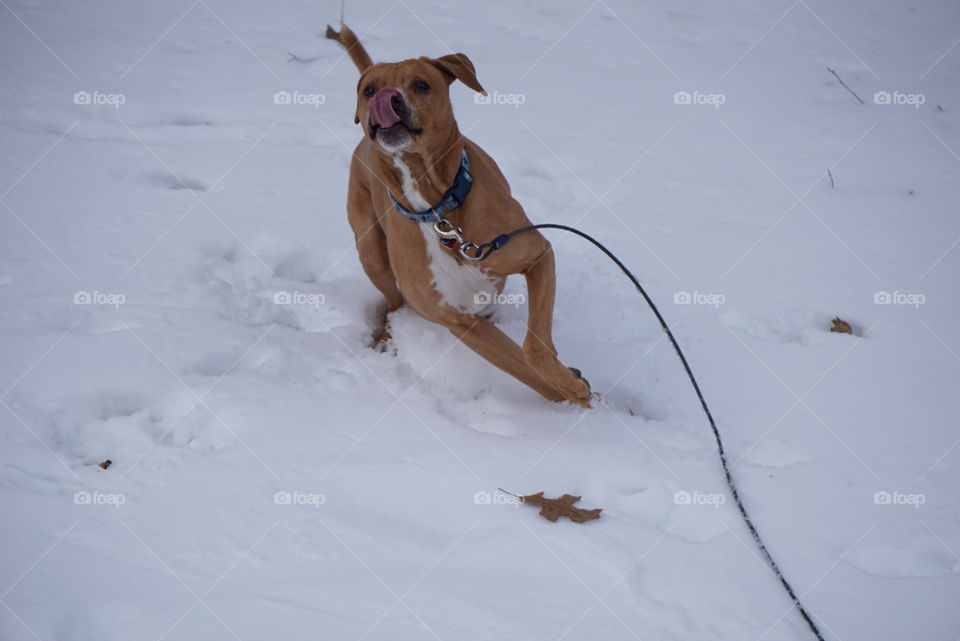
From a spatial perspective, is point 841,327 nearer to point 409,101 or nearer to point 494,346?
point 494,346

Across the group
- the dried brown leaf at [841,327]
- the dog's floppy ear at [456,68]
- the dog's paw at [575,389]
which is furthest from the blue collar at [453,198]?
the dried brown leaf at [841,327]

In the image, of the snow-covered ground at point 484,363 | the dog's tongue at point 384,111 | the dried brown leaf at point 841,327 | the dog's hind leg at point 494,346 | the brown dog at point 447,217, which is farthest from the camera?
the dried brown leaf at point 841,327

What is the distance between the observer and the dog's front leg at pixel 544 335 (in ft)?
8.75

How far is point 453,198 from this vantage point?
2.53 meters

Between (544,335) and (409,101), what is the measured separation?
0.95 metres

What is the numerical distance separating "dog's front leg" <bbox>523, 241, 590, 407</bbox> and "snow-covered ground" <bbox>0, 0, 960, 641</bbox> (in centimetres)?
19

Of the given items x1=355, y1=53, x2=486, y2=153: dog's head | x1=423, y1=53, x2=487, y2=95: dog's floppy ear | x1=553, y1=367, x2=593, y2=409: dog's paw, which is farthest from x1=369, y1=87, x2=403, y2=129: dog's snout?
x1=553, y1=367, x2=593, y2=409: dog's paw

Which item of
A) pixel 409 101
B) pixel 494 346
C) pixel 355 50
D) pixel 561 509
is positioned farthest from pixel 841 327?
pixel 355 50

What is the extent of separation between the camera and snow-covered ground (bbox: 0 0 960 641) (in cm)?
208

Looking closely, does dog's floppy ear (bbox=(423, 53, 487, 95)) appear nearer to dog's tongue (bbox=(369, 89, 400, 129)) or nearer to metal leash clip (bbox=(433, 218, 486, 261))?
dog's tongue (bbox=(369, 89, 400, 129))

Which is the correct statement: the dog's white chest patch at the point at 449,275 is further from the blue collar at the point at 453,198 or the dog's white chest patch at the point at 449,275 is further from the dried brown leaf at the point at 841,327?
the dried brown leaf at the point at 841,327

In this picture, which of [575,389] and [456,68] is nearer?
[456,68]

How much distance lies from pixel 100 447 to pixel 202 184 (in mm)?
2031

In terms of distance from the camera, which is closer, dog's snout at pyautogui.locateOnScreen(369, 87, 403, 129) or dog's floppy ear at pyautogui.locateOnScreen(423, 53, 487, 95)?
Result: dog's snout at pyautogui.locateOnScreen(369, 87, 403, 129)
